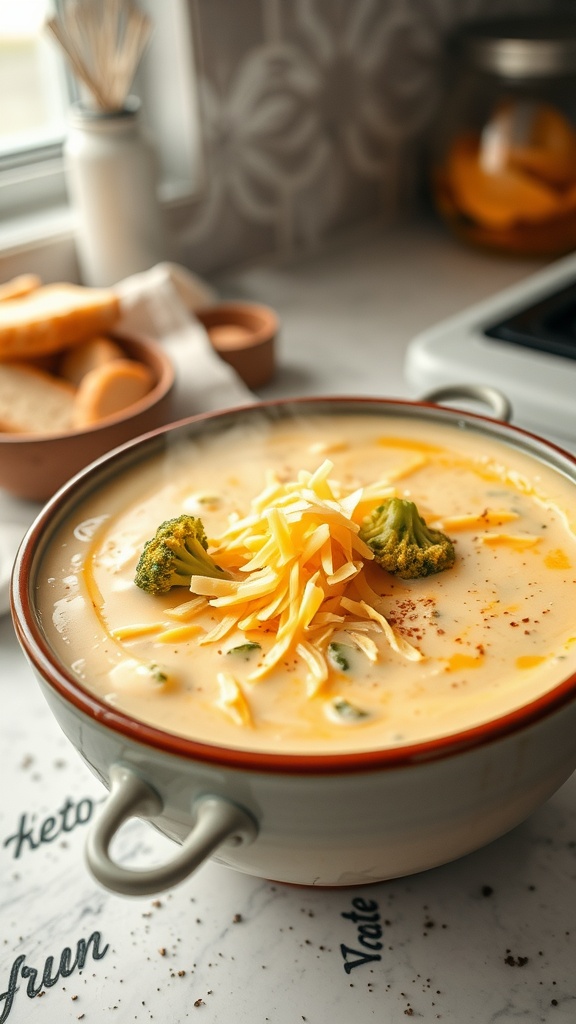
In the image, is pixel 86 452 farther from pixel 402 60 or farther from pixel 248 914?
pixel 402 60

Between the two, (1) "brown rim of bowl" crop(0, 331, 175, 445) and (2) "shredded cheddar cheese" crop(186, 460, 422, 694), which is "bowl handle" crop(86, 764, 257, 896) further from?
(1) "brown rim of bowl" crop(0, 331, 175, 445)

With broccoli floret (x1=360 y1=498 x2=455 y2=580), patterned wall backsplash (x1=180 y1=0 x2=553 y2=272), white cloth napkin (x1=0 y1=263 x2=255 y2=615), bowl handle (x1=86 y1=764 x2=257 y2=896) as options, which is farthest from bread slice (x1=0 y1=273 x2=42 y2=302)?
bowl handle (x1=86 y1=764 x2=257 y2=896)

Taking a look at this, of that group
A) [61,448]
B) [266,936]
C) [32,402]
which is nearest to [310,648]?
[266,936]

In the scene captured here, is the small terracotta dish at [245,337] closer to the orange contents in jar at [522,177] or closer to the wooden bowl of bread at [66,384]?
the wooden bowl of bread at [66,384]

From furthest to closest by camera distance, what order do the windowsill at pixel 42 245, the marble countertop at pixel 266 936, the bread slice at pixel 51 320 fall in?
the windowsill at pixel 42 245
the bread slice at pixel 51 320
the marble countertop at pixel 266 936

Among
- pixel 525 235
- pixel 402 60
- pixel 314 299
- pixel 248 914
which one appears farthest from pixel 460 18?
pixel 248 914

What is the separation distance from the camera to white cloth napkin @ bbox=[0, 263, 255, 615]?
1.14 metres

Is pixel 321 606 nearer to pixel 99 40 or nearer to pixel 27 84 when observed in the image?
pixel 99 40

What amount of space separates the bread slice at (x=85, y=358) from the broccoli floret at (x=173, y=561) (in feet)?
1.69

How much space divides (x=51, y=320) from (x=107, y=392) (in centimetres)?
12

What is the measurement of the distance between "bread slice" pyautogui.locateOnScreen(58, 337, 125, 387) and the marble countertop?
19.5 inches

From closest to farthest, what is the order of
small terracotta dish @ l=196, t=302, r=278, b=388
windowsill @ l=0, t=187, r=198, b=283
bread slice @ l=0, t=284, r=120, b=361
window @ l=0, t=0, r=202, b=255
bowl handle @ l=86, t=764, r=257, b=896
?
bowl handle @ l=86, t=764, r=257, b=896
bread slice @ l=0, t=284, r=120, b=361
small terracotta dish @ l=196, t=302, r=278, b=388
windowsill @ l=0, t=187, r=198, b=283
window @ l=0, t=0, r=202, b=255

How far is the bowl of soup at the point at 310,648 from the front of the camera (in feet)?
1.55

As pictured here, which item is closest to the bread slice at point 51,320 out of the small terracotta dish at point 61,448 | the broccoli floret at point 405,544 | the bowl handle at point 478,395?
the small terracotta dish at point 61,448
